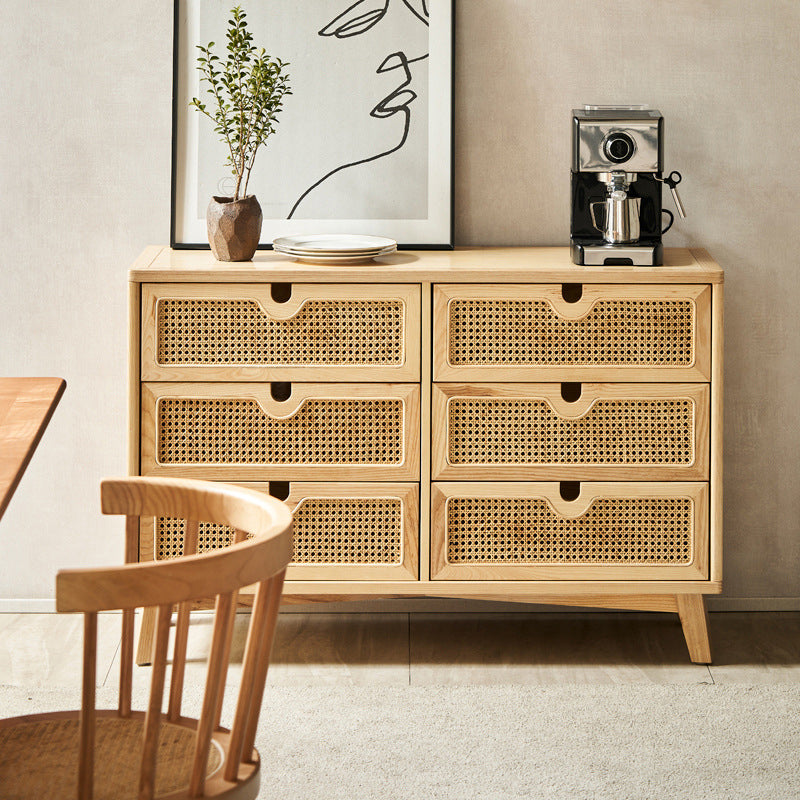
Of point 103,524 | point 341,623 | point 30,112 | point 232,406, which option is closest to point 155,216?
point 30,112

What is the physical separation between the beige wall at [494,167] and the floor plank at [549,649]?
1.35 ft

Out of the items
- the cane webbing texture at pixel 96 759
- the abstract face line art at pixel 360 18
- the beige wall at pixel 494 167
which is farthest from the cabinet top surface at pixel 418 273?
the cane webbing texture at pixel 96 759

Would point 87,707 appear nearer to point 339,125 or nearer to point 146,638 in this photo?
point 146,638

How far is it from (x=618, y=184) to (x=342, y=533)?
1011 mm

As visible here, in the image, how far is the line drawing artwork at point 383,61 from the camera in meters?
2.70

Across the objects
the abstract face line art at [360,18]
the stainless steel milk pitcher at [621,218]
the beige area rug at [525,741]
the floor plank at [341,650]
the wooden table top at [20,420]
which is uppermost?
the abstract face line art at [360,18]

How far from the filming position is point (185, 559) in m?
1.06

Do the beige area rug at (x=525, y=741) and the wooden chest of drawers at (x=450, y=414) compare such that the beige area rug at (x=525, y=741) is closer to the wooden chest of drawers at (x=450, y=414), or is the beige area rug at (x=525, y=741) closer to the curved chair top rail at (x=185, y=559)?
the wooden chest of drawers at (x=450, y=414)

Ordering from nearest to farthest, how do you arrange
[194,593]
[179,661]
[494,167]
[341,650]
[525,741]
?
[194,593] → [179,661] → [525,741] → [341,650] → [494,167]

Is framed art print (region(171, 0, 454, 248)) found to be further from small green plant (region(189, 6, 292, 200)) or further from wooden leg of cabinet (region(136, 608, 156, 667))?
wooden leg of cabinet (region(136, 608, 156, 667))

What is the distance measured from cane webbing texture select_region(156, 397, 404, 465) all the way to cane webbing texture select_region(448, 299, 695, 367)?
0.23m

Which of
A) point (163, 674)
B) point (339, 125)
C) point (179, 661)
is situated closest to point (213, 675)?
point (163, 674)

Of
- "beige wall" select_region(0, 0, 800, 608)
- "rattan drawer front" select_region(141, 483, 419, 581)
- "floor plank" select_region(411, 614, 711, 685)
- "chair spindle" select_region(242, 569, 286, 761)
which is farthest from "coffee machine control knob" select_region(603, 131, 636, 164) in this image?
"chair spindle" select_region(242, 569, 286, 761)

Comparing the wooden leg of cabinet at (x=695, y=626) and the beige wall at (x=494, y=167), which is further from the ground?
the beige wall at (x=494, y=167)
